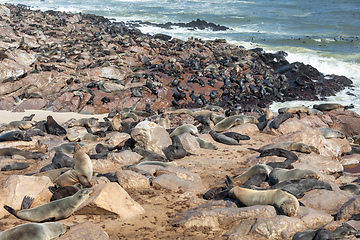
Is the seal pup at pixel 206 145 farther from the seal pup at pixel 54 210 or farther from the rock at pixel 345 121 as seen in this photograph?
the rock at pixel 345 121

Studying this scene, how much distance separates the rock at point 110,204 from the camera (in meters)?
5.27

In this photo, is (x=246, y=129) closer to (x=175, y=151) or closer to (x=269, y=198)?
(x=175, y=151)

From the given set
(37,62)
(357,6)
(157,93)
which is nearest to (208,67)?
(157,93)

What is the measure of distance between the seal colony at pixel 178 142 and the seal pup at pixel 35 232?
0.8 inches

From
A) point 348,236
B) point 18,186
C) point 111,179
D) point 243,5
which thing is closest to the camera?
→ point 348,236

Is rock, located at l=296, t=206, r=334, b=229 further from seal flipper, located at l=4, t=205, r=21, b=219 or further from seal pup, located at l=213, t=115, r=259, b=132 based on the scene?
seal pup, located at l=213, t=115, r=259, b=132

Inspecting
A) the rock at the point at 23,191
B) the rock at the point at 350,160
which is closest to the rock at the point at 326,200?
the rock at the point at 350,160

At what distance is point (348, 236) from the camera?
13.5 feet

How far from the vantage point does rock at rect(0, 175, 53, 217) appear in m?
5.54

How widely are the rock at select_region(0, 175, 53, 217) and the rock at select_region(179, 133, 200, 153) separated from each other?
414cm

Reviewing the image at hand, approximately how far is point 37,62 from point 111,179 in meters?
14.8

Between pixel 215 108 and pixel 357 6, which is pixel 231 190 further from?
pixel 357 6

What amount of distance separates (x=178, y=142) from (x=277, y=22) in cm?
4234

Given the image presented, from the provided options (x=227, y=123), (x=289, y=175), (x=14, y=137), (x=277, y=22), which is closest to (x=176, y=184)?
(x=289, y=175)
